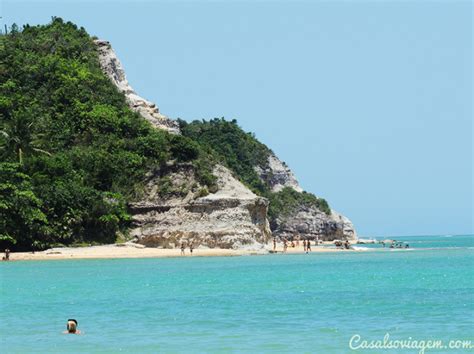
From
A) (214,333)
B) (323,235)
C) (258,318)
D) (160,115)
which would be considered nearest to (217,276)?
(258,318)

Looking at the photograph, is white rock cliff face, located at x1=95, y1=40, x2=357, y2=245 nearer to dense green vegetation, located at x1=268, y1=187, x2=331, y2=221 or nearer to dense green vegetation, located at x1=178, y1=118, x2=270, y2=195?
dense green vegetation, located at x1=268, y1=187, x2=331, y2=221

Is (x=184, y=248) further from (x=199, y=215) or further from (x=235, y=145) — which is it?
(x=235, y=145)

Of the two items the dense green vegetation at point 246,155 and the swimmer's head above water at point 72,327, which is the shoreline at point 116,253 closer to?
the swimmer's head above water at point 72,327

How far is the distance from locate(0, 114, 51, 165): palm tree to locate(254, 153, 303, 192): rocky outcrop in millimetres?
63572

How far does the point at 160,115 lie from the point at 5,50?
50.6 ft

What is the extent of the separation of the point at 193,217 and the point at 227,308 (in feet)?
129

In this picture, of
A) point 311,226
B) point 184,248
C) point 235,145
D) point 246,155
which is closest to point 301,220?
point 311,226

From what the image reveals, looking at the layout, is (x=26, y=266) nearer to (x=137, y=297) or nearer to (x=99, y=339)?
(x=137, y=297)

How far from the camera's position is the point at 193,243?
6531 cm

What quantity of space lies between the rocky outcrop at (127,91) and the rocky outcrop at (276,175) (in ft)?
138

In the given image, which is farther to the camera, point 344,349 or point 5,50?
point 5,50

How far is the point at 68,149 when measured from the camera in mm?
69625

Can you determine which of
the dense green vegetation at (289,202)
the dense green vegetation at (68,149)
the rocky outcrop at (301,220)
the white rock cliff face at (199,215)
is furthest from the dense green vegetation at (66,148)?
the rocky outcrop at (301,220)

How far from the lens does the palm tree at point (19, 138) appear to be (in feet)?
203
